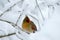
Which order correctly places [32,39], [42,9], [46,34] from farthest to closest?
1. [42,9]
2. [46,34]
3. [32,39]

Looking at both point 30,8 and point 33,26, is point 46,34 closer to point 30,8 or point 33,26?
point 33,26

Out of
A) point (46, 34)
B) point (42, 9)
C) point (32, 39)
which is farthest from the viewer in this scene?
point (42, 9)

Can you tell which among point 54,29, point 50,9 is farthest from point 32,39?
point 50,9

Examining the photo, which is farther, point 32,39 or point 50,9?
point 50,9

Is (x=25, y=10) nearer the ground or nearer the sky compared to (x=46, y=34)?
nearer the sky
